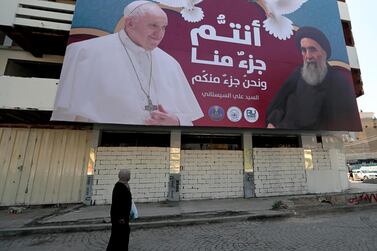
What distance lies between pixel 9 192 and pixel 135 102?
610 centimetres

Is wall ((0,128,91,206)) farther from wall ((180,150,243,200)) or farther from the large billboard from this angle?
wall ((180,150,243,200))

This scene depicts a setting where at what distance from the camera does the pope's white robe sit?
374 inches

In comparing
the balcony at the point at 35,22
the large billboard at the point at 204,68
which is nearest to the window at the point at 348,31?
the large billboard at the point at 204,68

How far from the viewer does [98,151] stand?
11047 millimetres

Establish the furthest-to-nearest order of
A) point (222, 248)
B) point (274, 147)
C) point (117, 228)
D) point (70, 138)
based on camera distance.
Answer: point (274, 147) → point (70, 138) → point (222, 248) → point (117, 228)

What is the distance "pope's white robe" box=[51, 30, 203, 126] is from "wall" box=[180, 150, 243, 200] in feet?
7.97

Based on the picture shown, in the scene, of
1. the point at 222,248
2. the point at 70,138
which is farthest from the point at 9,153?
the point at 222,248

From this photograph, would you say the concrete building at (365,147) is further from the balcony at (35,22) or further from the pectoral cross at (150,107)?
the balcony at (35,22)

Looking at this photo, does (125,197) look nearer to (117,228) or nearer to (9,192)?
(117,228)

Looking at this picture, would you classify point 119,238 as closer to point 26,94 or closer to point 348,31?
point 26,94

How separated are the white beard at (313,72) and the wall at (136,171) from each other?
7.78 meters

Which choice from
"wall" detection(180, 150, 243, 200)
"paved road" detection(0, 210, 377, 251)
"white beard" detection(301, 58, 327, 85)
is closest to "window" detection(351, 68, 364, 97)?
Answer: "white beard" detection(301, 58, 327, 85)

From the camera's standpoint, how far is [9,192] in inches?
397

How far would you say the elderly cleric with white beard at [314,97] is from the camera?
37.9 ft
